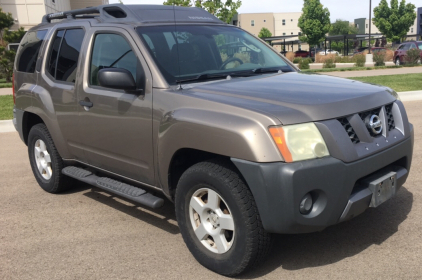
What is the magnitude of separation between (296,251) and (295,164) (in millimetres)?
1121

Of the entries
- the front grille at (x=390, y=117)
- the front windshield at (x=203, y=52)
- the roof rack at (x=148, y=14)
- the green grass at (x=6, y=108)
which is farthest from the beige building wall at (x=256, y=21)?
the front grille at (x=390, y=117)

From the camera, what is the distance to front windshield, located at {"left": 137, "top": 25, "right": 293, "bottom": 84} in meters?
4.13

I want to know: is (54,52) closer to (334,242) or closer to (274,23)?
(334,242)

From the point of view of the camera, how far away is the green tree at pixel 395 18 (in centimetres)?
5925

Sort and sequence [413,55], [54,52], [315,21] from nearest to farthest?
[54,52], [413,55], [315,21]

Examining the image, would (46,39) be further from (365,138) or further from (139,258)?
(365,138)

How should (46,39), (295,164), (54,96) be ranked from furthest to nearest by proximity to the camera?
(46,39) < (54,96) < (295,164)

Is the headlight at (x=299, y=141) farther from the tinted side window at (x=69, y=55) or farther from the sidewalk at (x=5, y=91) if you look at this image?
the sidewalk at (x=5, y=91)

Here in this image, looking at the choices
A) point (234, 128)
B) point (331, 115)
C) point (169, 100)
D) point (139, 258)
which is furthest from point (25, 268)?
point (331, 115)

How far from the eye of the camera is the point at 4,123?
10.6 metres

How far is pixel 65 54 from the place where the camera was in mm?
5102

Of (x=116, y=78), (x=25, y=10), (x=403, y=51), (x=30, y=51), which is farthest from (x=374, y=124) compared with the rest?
(x=25, y=10)

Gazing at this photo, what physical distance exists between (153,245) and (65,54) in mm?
2288

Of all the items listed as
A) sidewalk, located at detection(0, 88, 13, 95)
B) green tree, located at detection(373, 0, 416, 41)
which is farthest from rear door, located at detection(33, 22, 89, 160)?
green tree, located at detection(373, 0, 416, 41)
